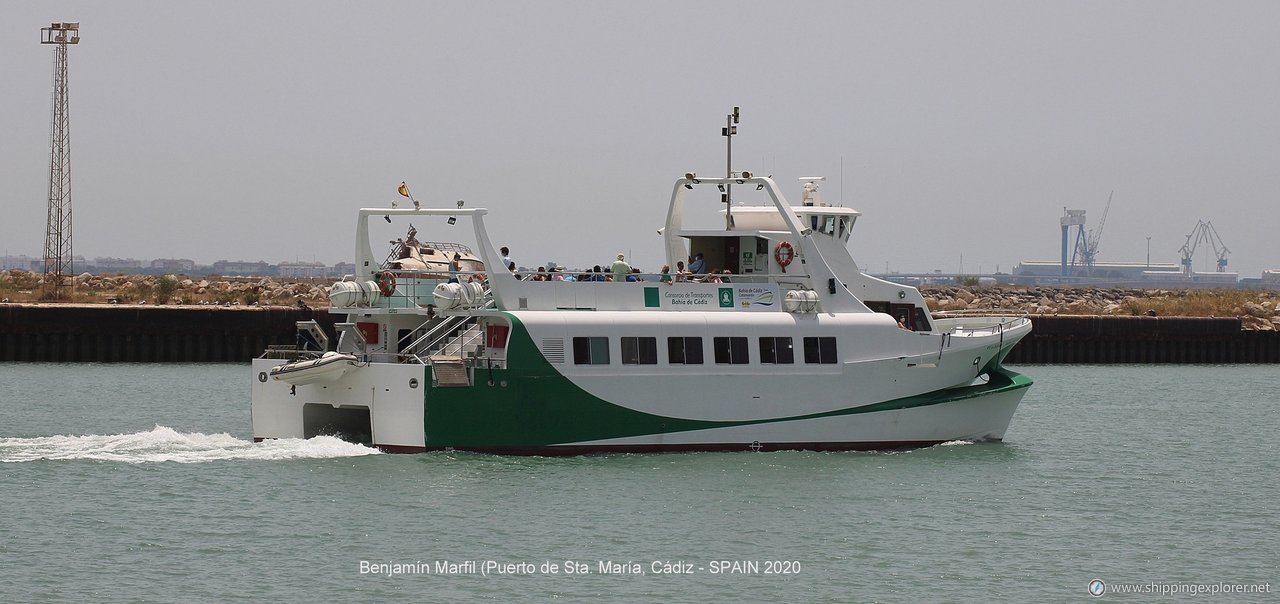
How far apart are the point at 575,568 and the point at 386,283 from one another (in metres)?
8.69

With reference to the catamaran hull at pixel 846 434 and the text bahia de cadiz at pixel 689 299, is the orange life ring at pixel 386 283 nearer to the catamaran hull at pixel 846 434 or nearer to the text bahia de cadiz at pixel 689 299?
the catamaran hull at pixel 846 434

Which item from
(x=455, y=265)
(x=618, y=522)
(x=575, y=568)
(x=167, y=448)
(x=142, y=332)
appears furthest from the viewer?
(x=142, y=332)

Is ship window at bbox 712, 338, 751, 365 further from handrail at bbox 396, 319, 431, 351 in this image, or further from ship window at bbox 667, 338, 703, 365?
handrail at bbox 396, 319, 431, 351

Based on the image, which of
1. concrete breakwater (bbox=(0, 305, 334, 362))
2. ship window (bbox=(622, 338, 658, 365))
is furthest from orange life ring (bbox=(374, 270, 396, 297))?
concrete breakwater (bbox=(0, 305, 334, 362))

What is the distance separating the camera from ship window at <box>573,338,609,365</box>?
25.9 metres

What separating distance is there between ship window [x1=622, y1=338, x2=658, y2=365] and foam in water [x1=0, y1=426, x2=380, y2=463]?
437cm

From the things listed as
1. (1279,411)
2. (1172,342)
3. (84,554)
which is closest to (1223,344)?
(1172,342)

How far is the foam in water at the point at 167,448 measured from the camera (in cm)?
2578

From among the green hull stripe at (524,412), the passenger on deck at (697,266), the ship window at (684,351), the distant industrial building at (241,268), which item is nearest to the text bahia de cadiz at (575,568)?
the green hull stripe at (524,412)

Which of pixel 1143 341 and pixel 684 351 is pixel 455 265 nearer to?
pixel 684 351

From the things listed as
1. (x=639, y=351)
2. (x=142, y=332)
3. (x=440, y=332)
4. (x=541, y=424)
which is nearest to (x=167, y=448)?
(x=440, y=332)

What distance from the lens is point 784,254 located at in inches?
1103

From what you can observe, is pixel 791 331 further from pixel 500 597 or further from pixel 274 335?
pixel 274 335

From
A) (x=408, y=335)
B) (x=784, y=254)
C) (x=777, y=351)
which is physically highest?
(x=784, y=254)
